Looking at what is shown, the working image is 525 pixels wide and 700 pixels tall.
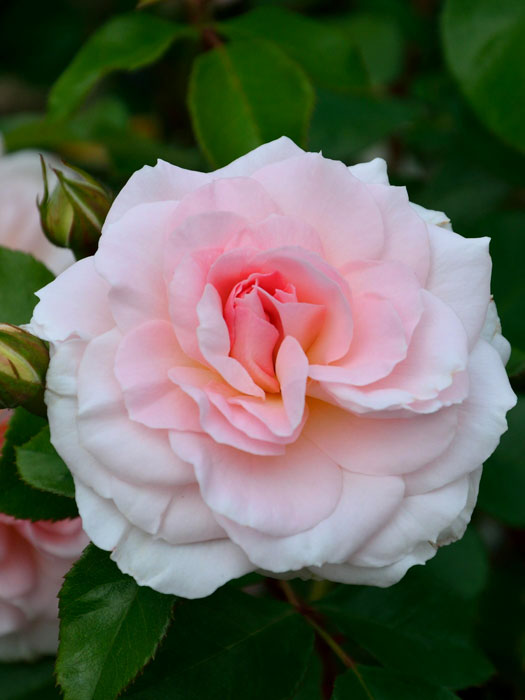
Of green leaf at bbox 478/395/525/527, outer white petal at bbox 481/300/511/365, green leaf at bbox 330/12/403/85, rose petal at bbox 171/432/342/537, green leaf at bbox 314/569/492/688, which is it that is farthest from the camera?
green leaf at bbox 330/12/403/85

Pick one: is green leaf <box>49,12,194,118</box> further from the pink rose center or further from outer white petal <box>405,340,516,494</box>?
outer white petal <box>405,340,516,494</box>

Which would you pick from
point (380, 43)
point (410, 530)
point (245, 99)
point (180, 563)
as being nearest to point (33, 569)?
point (180, 563)

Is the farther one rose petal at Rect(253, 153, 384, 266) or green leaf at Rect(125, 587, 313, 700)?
green leaf at Rect(125, 587, 313, 700)

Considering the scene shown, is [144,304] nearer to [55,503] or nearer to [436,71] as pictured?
[55,503]

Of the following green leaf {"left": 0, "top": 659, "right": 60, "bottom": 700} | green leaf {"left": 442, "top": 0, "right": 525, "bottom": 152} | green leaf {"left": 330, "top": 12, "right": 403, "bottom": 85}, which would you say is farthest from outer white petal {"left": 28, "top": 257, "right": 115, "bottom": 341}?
green leaf {"left": 330, "top": 12, "right": 403, "bottom": 85}

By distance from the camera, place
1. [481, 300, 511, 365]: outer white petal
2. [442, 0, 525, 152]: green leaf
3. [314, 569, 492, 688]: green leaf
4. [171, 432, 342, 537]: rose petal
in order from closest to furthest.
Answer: [171, 432, 342, 537]: rose petal
[481, 300, 511, 365]: outer white petal
[314, 569, 492, 688]: green leaf
[442, 0, 525, 152]: green leaf

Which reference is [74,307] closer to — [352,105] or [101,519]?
[101,519]

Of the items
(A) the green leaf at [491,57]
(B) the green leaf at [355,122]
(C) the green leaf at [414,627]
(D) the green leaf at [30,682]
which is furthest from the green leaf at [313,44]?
(D) the green leaf at [30,682]
